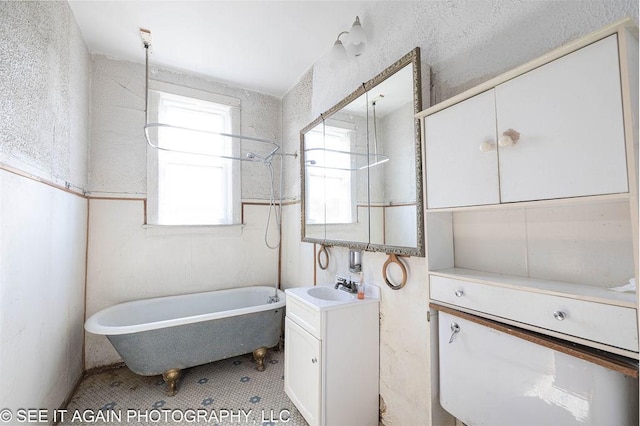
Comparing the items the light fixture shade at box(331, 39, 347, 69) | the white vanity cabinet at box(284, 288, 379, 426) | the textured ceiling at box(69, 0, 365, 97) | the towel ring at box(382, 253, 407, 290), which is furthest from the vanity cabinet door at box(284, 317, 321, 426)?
the textured ceiling at box(69, 0, 365, 97)

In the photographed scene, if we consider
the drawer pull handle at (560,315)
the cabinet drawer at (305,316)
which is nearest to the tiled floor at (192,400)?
the cabinet drawer at (305,316)

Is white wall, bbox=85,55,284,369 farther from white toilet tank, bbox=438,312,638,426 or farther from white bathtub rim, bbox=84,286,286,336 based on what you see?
white toilet tank, bbox=438,312,638,426

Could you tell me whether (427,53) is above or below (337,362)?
above

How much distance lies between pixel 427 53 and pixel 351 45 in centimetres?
59

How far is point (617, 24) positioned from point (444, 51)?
777 millimetres

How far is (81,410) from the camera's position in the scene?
1769mm

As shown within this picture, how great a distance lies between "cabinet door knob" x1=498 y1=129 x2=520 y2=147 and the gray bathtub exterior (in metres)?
1.96

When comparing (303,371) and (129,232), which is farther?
(129,232)

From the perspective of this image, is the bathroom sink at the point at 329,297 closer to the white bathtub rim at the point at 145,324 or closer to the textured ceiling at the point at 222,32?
the white bathtub rim at the point at 145,324

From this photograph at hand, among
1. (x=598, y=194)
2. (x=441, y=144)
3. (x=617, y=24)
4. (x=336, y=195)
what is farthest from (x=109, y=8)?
(x=598, y=194)

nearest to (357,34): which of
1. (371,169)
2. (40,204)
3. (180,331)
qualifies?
(371,169)

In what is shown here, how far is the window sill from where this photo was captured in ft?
8.16

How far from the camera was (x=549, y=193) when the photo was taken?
30.3 inches

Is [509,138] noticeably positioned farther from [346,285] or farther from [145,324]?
[145,324]
